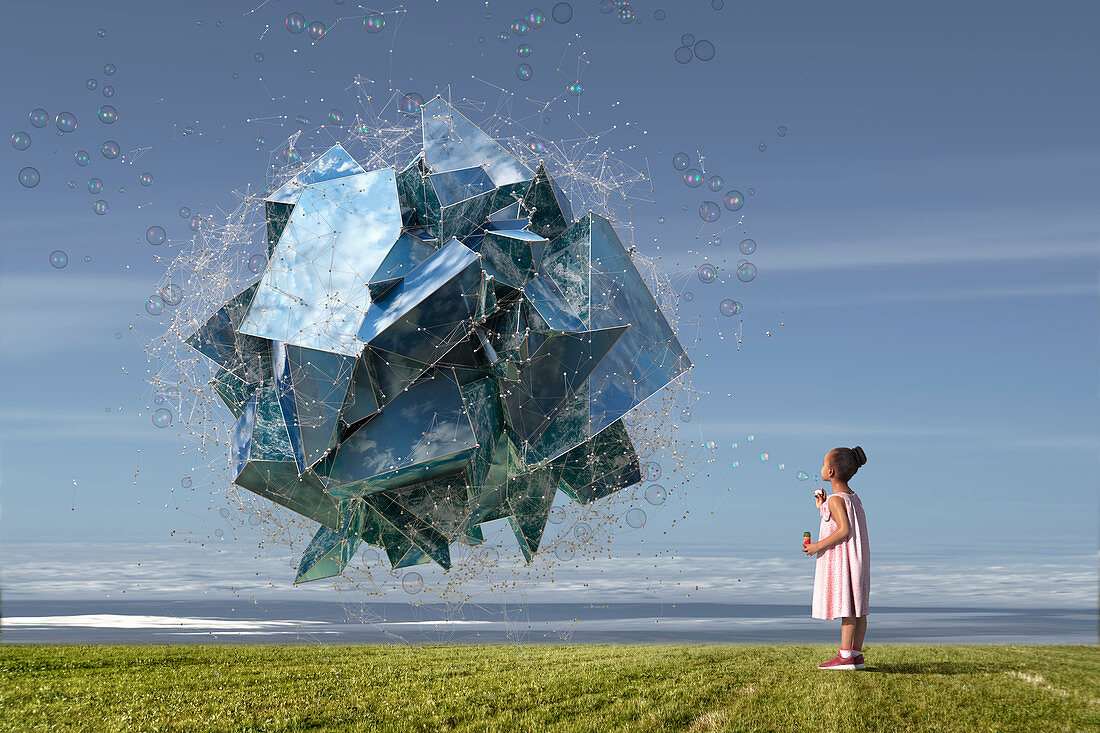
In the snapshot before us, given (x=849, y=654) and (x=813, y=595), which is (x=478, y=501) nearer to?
(x=813, y=595)

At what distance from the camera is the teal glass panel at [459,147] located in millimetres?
8399

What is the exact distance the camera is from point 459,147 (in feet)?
27.9

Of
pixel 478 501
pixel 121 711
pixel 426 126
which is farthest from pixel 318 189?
pixel 121 711

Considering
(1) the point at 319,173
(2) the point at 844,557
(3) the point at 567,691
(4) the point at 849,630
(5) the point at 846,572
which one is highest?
(1) the point at 319,173

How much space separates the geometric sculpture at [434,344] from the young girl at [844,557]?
3.18 meters

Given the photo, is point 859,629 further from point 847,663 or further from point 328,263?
point 328,263

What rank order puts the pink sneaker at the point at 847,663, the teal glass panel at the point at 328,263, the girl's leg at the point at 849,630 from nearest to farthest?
the teal glass panel at the point at 328,263 → the girl's leg at the point at 849,630 → the pink sneaker at the point at 847,663

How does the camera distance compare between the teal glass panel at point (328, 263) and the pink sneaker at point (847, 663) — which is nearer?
the teal glass panel at point (328, 263)

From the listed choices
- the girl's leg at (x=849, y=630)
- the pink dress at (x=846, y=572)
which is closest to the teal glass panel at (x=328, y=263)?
the pink dress at (x=846, y=572)

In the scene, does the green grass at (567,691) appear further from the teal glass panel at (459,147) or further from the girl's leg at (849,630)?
the teal glass panel at (459,147)

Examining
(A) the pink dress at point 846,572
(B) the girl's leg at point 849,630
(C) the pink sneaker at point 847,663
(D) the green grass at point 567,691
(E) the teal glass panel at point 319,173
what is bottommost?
(D) the green grass at point 567,691

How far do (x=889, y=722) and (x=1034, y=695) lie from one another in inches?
107

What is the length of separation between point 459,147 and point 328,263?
1931 millimetres

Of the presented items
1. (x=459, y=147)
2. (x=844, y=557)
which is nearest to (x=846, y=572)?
(x=844, y=557)
